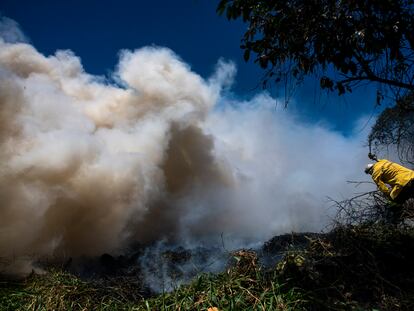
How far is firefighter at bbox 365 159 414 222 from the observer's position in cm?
816

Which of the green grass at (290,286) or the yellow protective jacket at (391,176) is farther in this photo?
the yellow protective jacket at (391,176)

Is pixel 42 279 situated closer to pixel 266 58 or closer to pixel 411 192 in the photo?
Result: pixel 266 58

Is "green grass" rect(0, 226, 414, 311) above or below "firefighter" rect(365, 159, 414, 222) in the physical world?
below

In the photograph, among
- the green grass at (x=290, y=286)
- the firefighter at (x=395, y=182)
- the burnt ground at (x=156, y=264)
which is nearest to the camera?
the green grass at (x=290, y=286)

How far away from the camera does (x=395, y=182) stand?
27.8ft

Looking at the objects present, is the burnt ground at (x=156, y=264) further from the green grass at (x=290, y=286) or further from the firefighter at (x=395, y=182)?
→ the firefighter at (x=395, y=182)

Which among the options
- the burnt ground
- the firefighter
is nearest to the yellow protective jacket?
the firefighter

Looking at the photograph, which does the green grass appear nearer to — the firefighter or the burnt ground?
the burnt ground

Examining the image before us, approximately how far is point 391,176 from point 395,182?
0.28m

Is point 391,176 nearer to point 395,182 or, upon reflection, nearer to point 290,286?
point 395,182

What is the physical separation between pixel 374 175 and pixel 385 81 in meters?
5.63

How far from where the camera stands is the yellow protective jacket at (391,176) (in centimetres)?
827

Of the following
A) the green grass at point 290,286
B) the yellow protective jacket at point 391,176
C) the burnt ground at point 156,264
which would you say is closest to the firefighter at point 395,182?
the yellow protective jacket at point 391,176

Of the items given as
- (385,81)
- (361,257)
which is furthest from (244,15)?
(361,257)
